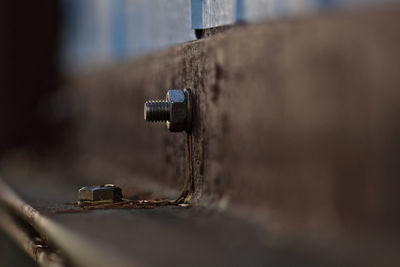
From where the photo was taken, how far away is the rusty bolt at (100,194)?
3.93ft

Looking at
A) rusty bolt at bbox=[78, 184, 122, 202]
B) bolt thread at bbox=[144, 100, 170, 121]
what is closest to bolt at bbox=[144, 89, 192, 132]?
bolt thread at bbox=[144, 100, 170, 121]

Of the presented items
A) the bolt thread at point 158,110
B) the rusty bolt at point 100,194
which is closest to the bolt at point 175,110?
the bolt thread at point 158,110

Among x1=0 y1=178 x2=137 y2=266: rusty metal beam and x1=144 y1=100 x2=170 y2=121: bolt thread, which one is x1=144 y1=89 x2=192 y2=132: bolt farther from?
x1=0 y1=178 x2=137 y2=266: rusty metal beam

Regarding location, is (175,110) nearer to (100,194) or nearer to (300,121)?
(100,194)

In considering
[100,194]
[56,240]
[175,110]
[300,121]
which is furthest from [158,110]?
[300,121]

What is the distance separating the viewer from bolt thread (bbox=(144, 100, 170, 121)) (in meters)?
1.15

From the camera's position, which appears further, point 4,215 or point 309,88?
point 4,215

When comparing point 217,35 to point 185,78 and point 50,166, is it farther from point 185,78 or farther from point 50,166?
point 50,166

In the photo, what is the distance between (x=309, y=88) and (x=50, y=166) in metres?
1.90

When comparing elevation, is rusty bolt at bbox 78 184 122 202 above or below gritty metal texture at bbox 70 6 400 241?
below

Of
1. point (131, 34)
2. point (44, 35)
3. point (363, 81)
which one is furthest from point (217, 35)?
point (44, 35)

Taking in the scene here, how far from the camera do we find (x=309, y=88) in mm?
693

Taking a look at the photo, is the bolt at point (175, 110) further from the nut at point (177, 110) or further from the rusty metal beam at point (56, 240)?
the rusty metal beam at point (56, 240)

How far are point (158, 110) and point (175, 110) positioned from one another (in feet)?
0.12
